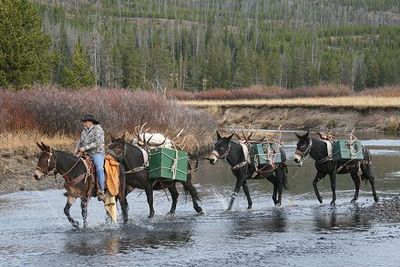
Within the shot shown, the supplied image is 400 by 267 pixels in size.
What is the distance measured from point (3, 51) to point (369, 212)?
31873 millimetres

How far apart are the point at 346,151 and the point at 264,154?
8.44ft

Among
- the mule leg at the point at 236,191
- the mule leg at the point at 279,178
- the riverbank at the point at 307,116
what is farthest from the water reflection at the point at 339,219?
the riverbank at the point at 307,116

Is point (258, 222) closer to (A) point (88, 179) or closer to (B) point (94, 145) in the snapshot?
(A) point (88, 179)

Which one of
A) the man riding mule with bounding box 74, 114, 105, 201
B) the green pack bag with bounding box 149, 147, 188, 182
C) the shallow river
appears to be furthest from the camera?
the green pack bag with bounding box 149, 147, 188, 182

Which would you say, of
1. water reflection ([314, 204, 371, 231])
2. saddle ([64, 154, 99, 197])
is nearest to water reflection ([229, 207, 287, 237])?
water reflection ([314, 204, 371, 231])

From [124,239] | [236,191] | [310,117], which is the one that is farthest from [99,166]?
[310,117]

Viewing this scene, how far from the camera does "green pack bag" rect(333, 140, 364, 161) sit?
20250 millimetres

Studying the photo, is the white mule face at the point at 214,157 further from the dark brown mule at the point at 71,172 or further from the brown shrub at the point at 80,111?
the brown shrub at the point at 80,111

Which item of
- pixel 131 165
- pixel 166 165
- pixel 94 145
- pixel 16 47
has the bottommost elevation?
pixel 166 165

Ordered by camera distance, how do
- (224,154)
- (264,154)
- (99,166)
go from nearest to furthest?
(99,166), (224,154), (264,154)

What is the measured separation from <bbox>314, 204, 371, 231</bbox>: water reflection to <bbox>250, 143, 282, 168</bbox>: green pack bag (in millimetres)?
1819

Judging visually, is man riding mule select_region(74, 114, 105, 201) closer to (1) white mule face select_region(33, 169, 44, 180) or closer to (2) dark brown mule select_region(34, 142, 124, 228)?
(2) dark brown mule select_region(34, 142, 124, 228)

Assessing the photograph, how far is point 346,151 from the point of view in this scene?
66.8ft

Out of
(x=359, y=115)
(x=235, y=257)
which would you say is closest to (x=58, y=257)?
(x=235, y=257)
